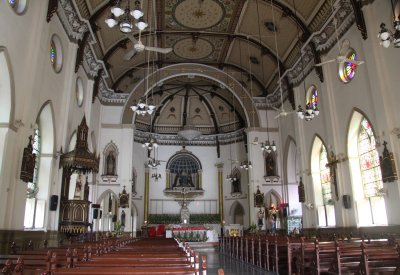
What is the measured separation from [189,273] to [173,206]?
25.5 metres

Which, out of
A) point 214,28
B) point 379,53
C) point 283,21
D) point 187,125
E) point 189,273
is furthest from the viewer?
point 187,125

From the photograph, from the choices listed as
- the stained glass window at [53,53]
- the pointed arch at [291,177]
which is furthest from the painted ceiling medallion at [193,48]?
the stained glass window at [53,53]

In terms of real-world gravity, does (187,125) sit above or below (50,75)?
above

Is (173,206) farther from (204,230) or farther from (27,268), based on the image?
(27,268)

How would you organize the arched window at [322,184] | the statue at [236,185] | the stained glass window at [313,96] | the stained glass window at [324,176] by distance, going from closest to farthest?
the arched window at [322,184] < the stained glass window at [324,176] < the stained glass window at [313,96] < the statue at [236,185]

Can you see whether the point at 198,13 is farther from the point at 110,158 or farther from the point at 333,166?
the point at 333,166

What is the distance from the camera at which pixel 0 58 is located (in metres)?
8.89

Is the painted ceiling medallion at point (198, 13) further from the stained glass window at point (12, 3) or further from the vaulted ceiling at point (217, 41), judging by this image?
the stained glass window at point (12, 3)

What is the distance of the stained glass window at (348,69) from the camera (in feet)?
44.3

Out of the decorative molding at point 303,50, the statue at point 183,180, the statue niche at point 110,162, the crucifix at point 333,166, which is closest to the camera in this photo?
the decorative molding at point 303,50

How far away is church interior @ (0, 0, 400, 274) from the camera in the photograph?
9688mm

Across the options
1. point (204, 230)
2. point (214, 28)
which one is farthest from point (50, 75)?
point (204, 230)

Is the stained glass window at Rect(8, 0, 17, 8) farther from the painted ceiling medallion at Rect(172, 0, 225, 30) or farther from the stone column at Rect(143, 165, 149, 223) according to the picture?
the stone column at Rect(143, 165, 149, 223)

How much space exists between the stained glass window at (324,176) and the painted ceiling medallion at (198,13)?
8555mm
